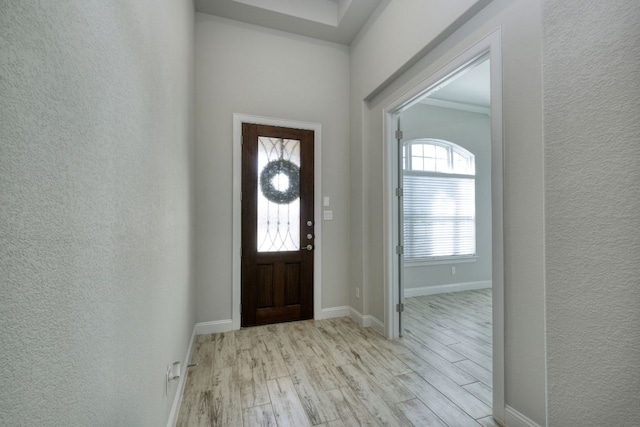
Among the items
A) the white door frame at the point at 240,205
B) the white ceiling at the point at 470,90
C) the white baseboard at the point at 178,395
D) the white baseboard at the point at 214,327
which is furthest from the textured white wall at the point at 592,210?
the white ceiling at the point at 470,90

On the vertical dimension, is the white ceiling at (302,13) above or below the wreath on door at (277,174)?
above

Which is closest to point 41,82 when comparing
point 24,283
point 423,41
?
point 24,283

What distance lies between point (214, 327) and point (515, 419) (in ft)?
8.70

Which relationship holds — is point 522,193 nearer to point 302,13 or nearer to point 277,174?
point 277,174

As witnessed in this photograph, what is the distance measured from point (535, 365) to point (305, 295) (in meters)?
2.24

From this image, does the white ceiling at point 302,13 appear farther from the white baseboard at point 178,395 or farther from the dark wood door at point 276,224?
the white baseboard at point 178,395

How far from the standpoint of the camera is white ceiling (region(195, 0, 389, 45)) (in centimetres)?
283

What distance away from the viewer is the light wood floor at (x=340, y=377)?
172cm

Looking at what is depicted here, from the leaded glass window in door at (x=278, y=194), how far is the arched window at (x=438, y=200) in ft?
6.69

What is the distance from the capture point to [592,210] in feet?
2.90

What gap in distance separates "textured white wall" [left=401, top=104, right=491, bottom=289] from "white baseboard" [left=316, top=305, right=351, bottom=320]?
54.2 inches

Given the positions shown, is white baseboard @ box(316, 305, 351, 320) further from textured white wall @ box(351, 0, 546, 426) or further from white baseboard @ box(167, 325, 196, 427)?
textured white wall @ box(351, 0, 546, 426)

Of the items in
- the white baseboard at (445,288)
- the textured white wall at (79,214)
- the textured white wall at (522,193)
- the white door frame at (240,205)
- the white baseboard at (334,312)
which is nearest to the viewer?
the textured white wall at (79,214)

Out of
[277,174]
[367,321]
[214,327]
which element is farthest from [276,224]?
[367,321]
